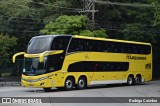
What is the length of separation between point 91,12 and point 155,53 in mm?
17883

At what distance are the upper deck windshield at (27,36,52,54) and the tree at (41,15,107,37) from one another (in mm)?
14438

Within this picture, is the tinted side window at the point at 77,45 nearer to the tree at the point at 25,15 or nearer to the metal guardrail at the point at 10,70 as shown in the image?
the metal guardrail at the point at 10,70

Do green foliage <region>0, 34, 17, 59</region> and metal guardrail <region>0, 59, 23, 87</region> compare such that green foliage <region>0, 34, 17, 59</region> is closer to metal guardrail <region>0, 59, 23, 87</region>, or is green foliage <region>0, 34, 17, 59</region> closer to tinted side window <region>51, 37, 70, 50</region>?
metal guardrail <region>0, 59, 23, 87</region>

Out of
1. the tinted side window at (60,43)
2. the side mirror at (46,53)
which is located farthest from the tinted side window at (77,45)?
the side mirror at (46,53)

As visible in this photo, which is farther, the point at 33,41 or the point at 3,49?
the point at 3,49

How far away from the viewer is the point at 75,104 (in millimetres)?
17578

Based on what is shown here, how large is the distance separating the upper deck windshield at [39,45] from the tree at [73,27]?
14438mm

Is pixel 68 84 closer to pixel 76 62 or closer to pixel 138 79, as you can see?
pixel 76 62

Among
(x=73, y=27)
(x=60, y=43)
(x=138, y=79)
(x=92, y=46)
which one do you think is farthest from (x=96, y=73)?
(x=73, y=27)

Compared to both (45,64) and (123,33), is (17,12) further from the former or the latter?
(45,64)

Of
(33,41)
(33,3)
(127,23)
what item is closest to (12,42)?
(33,3)

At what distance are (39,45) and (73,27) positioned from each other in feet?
51.5

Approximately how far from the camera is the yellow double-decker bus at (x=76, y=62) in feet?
86.4

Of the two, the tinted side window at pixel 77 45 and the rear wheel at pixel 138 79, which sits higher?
the tinted side window at pixel 77 45
